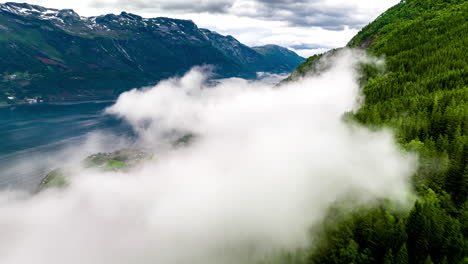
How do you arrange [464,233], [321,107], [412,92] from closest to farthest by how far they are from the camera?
1. [464,233]
2. [412,92]
3. [321,107]

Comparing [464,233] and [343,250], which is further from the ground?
[464,233]

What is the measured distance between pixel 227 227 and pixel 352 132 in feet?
115

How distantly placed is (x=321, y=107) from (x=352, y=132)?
84937mm

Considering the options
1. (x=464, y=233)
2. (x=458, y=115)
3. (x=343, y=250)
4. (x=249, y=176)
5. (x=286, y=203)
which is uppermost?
(x=458, y=115)

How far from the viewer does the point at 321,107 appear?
142 m

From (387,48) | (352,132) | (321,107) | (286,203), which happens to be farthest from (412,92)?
(321,107)

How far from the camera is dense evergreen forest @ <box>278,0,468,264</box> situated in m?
23.0

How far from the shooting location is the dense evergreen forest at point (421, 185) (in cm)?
2295

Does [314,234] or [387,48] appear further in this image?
[387,48]

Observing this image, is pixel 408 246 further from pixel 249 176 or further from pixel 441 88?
pixel 249 176

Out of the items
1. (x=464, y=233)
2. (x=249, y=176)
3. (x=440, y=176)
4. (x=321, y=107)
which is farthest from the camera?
(x=321, y=107)

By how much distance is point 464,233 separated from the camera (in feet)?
76.6

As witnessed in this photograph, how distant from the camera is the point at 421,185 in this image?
29516 millimetres

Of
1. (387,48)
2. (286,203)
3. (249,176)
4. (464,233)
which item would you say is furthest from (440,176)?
(387,48)
